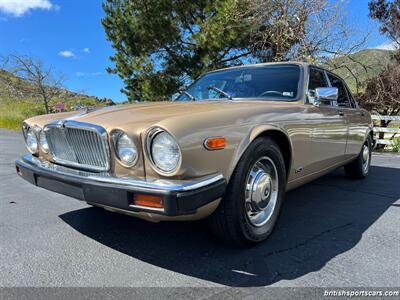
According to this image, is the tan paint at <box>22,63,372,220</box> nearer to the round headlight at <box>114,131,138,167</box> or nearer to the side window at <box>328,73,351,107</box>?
the round headlight at <box>114,131,138,167</box>

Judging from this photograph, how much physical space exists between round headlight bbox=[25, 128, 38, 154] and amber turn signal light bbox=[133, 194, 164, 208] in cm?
145

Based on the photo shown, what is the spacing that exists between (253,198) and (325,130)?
138 centimetres

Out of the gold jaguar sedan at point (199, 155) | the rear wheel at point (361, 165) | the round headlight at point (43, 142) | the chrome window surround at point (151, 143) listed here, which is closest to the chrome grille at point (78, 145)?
the gold jaguar sedan at point (199, 155)

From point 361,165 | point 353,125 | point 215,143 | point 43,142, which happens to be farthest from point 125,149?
point 361,165

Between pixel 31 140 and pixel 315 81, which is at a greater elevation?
pixel 315 81

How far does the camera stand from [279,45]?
1165 centimetres

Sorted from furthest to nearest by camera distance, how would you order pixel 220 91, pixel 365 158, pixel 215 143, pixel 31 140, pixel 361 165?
pixel 365 158
pixel 361 165
pixel 220 91
pixel 31 140
pixel 215 143

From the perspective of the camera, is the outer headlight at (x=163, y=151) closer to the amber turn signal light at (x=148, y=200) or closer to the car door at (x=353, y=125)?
the amber turn signal light at (x=148, y=200)

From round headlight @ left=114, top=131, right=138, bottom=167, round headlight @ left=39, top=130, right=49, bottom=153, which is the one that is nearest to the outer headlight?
round headlight @ left=114, top=131, right=138, bottom=167

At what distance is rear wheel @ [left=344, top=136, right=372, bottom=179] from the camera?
4.97 meters

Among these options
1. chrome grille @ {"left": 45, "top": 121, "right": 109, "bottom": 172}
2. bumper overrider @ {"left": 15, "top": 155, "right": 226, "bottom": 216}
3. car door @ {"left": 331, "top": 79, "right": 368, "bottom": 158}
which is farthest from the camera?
car door @ {"left": 331, "top": 79, "right": 368, "bottom": 158}

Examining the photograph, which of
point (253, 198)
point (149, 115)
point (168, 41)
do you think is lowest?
point (253, 198)

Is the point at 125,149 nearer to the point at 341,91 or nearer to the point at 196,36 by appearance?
the point at 341,91

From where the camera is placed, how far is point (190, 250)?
8.41 feet
